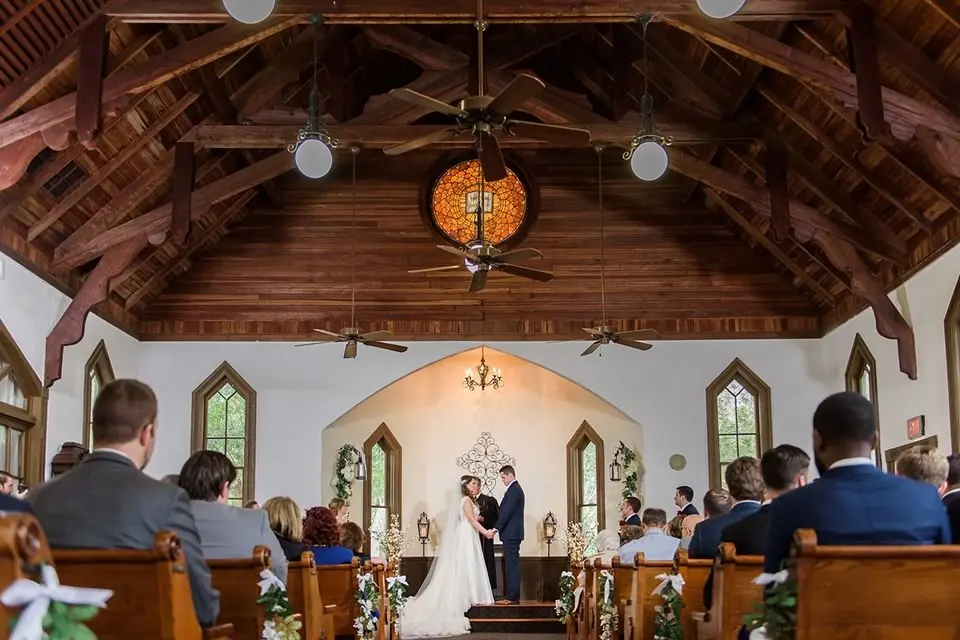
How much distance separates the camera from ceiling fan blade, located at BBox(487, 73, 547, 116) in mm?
Result: 6445

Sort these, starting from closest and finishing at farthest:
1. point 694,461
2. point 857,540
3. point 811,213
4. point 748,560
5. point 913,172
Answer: point 857,540 < point 748,560 < point 913,172 < point 811,213 < point 694,461

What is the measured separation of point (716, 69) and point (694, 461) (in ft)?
16.9

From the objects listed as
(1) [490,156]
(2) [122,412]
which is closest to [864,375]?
(1) [490,156]

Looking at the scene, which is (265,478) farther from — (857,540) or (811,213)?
(857,540)

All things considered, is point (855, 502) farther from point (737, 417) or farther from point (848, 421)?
point (737, 417)

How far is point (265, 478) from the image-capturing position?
14.1 meters

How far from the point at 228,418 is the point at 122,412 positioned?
447 inches

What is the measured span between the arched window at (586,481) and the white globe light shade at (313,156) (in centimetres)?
740

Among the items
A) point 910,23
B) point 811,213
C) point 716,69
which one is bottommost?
point 811,213

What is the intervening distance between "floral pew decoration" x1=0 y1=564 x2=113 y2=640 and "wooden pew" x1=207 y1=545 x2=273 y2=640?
1865 millimetres

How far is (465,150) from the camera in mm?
14273

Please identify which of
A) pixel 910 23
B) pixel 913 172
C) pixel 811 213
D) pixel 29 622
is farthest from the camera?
pixel 811 213

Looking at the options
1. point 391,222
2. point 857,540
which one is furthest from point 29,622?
point 391,222

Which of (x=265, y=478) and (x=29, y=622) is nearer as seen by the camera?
Answer: (x=29, y=622)
